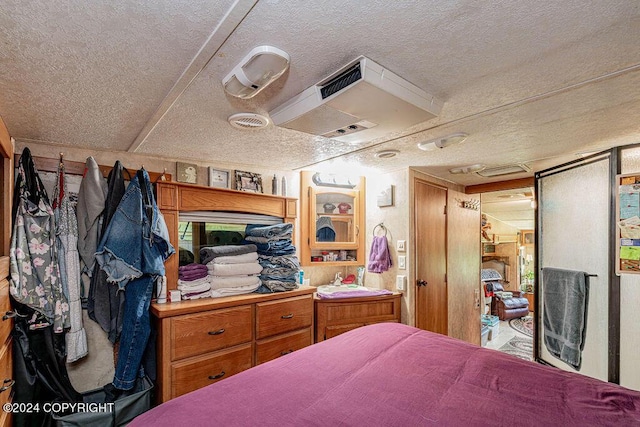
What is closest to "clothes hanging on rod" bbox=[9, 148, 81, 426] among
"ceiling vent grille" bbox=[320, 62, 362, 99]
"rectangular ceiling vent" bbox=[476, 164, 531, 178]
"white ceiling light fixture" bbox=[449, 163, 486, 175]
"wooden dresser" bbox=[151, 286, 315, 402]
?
"wooden dresser" bbox=[151, 286, 315, 402]

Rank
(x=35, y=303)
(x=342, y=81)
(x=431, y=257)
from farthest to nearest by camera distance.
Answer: (x=431, y=257), (x=35, y=303), (x=342, y=81)

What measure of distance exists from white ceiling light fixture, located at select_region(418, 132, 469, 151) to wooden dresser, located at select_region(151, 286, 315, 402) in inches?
63.5

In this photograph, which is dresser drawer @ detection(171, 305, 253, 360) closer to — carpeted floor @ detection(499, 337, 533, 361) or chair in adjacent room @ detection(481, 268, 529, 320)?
carpeted floor @ detection(499, 337, 533, 361)

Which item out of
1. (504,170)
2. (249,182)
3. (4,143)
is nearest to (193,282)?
(249,182)

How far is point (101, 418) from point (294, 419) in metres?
1.70

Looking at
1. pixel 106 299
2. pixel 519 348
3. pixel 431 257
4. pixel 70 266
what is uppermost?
pixel 70 266

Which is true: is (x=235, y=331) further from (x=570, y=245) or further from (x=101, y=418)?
(x=570, y=245)

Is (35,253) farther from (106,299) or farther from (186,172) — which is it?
(186,172)

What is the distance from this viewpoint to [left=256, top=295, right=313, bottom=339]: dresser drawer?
2.55 metres

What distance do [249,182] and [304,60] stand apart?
1.99m

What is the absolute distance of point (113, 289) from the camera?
2240 millimetres

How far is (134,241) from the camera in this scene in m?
2.21

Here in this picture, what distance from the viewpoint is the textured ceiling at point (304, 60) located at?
93 cm

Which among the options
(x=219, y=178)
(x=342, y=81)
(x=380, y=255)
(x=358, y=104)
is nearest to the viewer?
(x=342, y=81)
